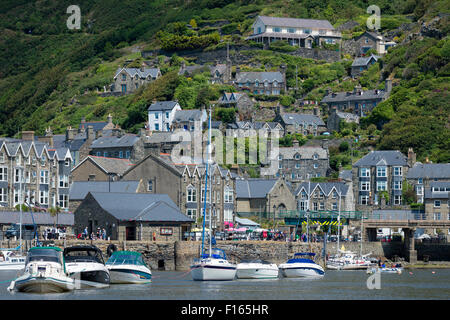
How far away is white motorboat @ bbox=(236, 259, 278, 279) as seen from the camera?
200 feet

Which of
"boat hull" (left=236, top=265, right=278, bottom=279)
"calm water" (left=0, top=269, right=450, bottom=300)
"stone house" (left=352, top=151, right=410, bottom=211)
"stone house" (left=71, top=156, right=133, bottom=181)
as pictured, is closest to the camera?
"calm water" (left=0, top=269, right=450, bottom=300)

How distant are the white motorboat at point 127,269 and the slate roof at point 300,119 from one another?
267 feet

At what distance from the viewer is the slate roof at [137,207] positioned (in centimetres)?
7238

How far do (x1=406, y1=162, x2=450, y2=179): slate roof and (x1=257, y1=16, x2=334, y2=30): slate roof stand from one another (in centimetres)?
6410

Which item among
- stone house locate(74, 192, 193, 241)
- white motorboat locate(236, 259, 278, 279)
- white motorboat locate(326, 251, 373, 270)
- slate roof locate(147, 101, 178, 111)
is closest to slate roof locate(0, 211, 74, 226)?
stone house locate(74, 192, 193, 241)

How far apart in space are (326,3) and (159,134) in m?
79.4

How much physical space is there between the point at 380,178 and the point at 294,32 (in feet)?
206

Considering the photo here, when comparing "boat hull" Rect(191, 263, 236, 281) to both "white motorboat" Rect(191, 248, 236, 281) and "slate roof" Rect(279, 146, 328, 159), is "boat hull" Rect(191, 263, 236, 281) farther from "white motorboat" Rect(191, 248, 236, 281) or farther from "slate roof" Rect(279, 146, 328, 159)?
"slate roof" Rect(279, 146, 328, 159)

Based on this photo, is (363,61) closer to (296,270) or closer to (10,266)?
(296,270)

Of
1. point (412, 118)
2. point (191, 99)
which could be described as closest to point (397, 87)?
point (412, 118)

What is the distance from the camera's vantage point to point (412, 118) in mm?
126875

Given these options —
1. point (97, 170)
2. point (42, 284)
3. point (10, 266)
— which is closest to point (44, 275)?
point (42, 284)

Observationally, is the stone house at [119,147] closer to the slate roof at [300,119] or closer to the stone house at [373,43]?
the slate roof at [300,119]
